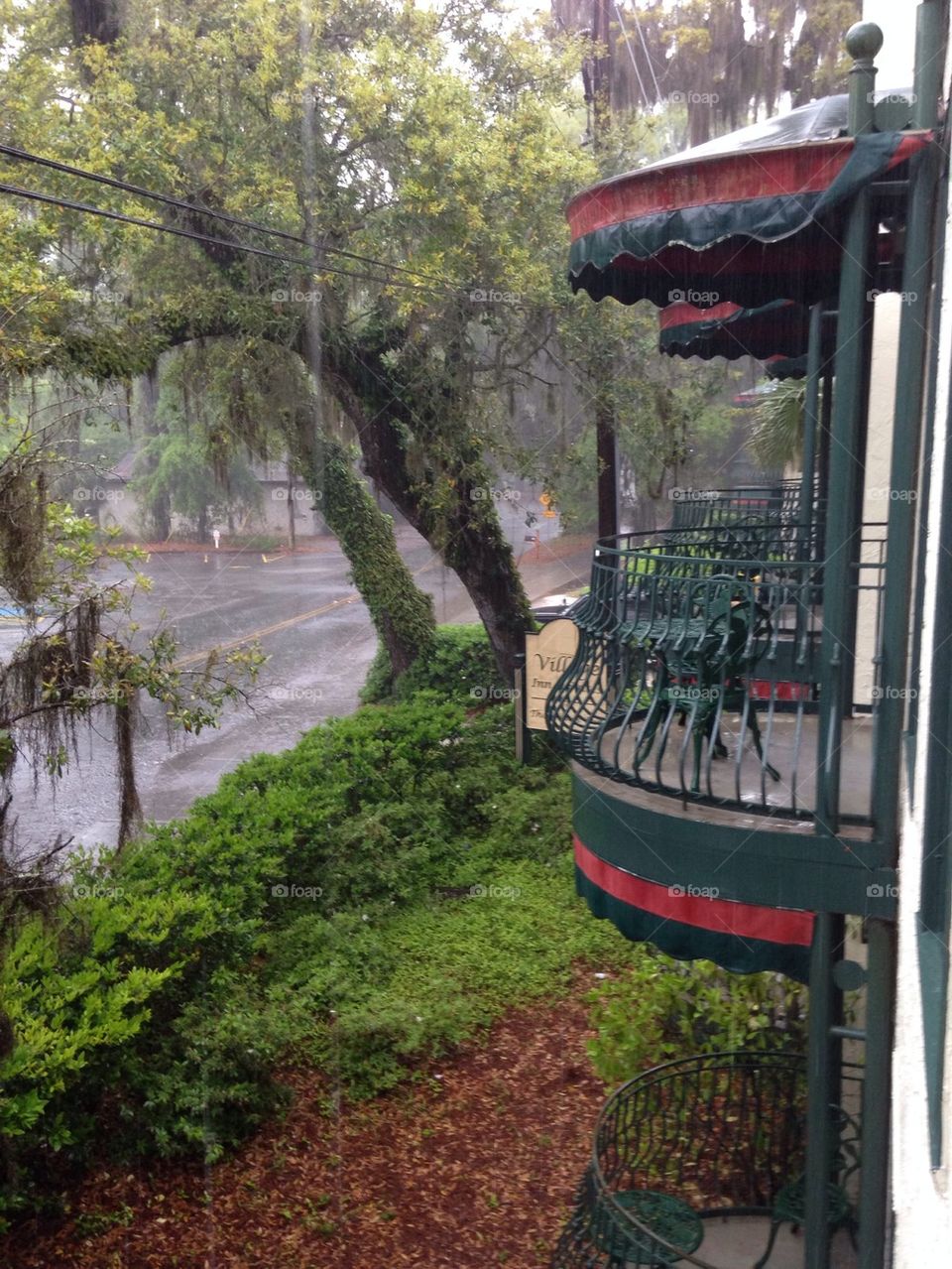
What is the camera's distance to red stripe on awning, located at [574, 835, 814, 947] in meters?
3.49

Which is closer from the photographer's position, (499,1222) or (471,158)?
(499,1222)

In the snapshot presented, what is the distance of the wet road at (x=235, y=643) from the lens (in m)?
13.1

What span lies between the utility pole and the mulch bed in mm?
7508

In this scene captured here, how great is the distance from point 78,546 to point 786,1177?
17.0 feet

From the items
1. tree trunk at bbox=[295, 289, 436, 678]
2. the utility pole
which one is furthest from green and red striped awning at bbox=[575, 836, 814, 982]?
tree trunk at bbox=[295, 289, 436, 678]

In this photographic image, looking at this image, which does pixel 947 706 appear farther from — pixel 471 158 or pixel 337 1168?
pixel 471 158

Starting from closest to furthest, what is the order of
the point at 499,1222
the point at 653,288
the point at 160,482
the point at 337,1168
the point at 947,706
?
the point at 947,706, the point at 653,288, the point at 499,1222, the point at 337,1168, the point at 160,482

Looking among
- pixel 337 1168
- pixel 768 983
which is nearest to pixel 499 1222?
pixel 337 1168

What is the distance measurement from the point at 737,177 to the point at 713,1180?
482 centimetres

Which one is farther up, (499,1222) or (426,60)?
(426,60)

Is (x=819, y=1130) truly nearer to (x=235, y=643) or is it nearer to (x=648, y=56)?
(x=648, y=56)

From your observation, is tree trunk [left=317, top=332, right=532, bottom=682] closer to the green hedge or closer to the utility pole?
the utility pole

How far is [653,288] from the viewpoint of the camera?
16.4 ft

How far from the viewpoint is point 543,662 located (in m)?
10.3
